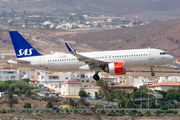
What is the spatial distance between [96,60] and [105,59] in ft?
6.56

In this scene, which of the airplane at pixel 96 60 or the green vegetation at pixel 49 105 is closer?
the airplane at pixel 96 60

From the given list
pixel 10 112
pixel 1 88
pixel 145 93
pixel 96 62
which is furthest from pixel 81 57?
pixel 1 88

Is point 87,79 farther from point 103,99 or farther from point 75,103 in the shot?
point 75,103

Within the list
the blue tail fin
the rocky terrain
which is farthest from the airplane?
the rocky terrain

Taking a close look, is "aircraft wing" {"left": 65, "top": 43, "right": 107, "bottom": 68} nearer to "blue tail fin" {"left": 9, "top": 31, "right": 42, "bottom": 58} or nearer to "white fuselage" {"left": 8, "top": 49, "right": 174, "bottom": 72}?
"white fuselage" {"left": 8, "top": 49, "right": 174, "bottom": 72}

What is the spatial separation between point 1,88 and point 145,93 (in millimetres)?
51157

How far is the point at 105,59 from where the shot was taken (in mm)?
57531

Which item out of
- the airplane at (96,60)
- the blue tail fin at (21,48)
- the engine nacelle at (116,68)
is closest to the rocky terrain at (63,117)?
the blue tail fin at (21,48)

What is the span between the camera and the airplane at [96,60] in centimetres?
5694

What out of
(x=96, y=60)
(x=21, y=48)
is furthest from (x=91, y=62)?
(x=21, y=48)

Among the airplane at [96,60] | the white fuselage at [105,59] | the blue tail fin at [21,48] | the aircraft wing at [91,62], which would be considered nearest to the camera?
the aircraft wing at [91,62]

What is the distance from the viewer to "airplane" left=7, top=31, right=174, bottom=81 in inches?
2242

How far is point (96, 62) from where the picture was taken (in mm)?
56844

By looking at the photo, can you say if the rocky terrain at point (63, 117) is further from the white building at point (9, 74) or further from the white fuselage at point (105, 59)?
the white building at point (9, 74)
